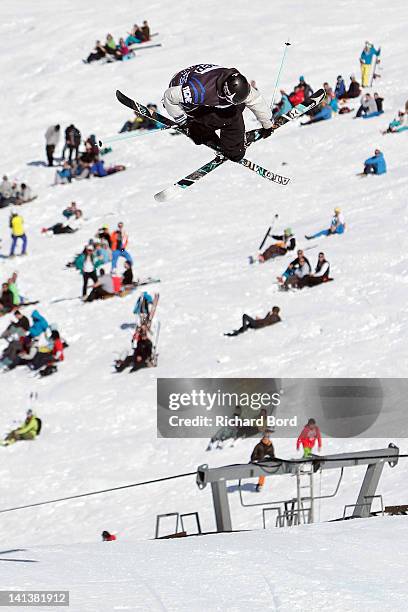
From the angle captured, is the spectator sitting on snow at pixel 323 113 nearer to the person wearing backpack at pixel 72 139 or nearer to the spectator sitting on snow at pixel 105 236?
the person wearing backpack at pixel 72 139

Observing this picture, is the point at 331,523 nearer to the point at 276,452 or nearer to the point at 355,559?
the point at 355,559

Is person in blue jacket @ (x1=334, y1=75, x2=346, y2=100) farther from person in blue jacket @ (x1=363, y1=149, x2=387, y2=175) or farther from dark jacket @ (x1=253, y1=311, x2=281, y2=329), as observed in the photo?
dark jacket @ (x1=253, y1=311, x2=281, y2=329)

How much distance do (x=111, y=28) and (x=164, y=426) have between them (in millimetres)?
27655

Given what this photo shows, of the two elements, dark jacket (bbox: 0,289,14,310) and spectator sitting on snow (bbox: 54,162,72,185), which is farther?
spectator sitting on snow (bbox: 54,162,72,185)

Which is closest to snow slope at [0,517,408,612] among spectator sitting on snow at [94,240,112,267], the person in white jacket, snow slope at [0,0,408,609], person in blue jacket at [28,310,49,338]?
snow slope at [0,0,408,609]

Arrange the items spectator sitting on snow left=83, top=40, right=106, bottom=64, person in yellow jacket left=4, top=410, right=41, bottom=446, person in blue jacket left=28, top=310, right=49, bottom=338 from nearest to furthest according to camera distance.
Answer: person in yellow jacket left=4, top=410, right=41, bottom=446 → person in blue jacket left=28, top=310, right=49, bottom=338 → spectator sitting on snow left=83, top=40, right=106, bottom=64

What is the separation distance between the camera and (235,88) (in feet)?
33.3

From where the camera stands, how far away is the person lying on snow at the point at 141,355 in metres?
20.3

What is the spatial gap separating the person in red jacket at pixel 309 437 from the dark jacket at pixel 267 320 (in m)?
4.20

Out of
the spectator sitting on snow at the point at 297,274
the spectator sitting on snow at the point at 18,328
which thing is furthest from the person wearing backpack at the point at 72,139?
the spectator sitting on snow at the point at 297,274

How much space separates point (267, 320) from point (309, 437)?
4574 mm

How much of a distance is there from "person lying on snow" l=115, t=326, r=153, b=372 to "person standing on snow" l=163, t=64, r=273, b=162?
9046 millimetres

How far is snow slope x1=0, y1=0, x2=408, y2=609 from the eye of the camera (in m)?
17.7

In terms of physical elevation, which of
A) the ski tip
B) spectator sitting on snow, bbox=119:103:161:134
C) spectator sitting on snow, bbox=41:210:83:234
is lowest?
the ski tip
